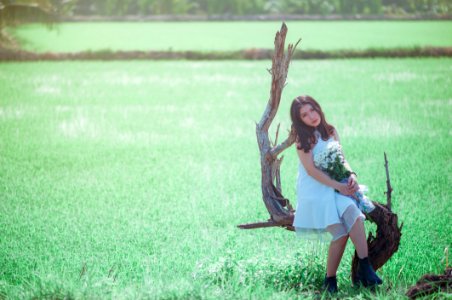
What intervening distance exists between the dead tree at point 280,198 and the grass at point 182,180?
0.20 metres

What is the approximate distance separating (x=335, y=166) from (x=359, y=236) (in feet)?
1.08

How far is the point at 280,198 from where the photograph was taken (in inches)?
131

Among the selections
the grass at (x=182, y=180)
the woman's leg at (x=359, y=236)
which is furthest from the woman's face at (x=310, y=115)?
the grass at (x=182, y=180)

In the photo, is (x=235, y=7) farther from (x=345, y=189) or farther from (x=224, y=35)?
(x=345, y=189)

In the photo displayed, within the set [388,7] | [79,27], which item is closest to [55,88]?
[79,27]

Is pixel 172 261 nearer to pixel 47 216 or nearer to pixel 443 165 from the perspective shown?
pixel 47 216

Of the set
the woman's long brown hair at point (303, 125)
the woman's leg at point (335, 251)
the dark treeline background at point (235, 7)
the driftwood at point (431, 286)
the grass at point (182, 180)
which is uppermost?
the dark treeline background at point (235, 7)

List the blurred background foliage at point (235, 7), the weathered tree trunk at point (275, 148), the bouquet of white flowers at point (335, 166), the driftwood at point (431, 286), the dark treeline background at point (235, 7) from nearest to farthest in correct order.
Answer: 1. the driftwood at point (431, 286)
2. the bouquet of white flowers at point (335, 166)
3. the weathered tree trunk at point (275, 148)
4. the blurred background foliage at point (235, 7)
5. the dark treeline background at point (235, 7)

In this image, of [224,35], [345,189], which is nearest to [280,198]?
[345,189]

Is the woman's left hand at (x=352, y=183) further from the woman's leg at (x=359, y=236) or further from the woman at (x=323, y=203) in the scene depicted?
the woman's leg at (x=359, y=236)

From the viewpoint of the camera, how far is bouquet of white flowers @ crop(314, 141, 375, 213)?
10.4 ft

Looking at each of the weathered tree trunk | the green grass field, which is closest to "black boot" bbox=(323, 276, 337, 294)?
the weathered tree trunk

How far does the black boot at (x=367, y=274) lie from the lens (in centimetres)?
312

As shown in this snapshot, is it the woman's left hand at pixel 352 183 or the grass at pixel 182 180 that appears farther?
the grass at pixel 182 180
